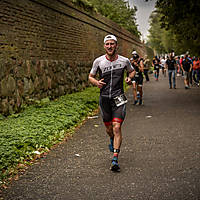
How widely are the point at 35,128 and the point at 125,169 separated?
313 centimetres

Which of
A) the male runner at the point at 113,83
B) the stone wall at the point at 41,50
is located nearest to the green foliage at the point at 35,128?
the stone wall at the point at 41,50

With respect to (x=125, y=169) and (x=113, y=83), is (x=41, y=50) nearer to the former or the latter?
(x=113, y=83)

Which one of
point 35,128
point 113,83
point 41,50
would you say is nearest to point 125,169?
point 113,83

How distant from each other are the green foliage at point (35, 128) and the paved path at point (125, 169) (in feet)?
1.18

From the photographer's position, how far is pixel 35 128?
8023 mm

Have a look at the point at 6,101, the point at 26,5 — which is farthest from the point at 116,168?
the point at 26,5

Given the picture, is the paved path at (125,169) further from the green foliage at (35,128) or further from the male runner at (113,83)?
the male runner at (113,83)

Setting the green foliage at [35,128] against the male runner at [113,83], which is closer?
the male runner at [113,83]

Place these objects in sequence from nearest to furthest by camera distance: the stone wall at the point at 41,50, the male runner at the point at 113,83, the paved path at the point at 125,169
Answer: the paved path at the point at 125,169, the male runner at the point at 113,83, the stone wall at the point at 41,50

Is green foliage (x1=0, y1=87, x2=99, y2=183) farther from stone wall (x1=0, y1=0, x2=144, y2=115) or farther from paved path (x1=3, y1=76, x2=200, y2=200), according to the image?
stone wall (x1=0, y1=0, x2=144, y2=115)

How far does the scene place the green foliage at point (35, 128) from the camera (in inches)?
244

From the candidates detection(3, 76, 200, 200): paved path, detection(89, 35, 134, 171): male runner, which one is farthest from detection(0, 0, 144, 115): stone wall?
detection(89, 35, 134, 171): male runner

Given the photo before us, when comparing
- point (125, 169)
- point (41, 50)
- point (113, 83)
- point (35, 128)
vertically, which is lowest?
point (125, 169)

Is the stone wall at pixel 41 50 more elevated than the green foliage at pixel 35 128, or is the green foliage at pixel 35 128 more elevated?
the stone wall at pixel 41 50
